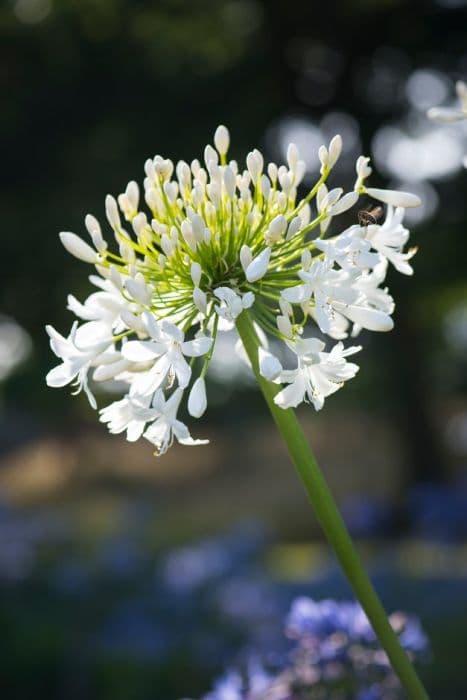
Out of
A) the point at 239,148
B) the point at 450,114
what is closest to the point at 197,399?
the point at 450,114

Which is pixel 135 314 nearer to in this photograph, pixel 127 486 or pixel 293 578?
pixel 293 578

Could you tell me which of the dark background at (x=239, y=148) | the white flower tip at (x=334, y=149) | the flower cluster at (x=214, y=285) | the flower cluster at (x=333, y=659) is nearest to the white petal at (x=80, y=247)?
the flower cluster at (x=214, y=285)

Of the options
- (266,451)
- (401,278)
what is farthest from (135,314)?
(266,451)

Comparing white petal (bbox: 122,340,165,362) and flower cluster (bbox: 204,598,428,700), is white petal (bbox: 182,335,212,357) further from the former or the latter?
flower cluster (bbox: 204,598,428,700)

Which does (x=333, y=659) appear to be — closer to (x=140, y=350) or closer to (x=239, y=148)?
(x=140, y=350)

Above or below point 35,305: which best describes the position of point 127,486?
below

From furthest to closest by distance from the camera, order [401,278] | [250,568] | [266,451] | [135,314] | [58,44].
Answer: [266,451] → [401,278] → [58,44] → [250,568] → [135,314]
